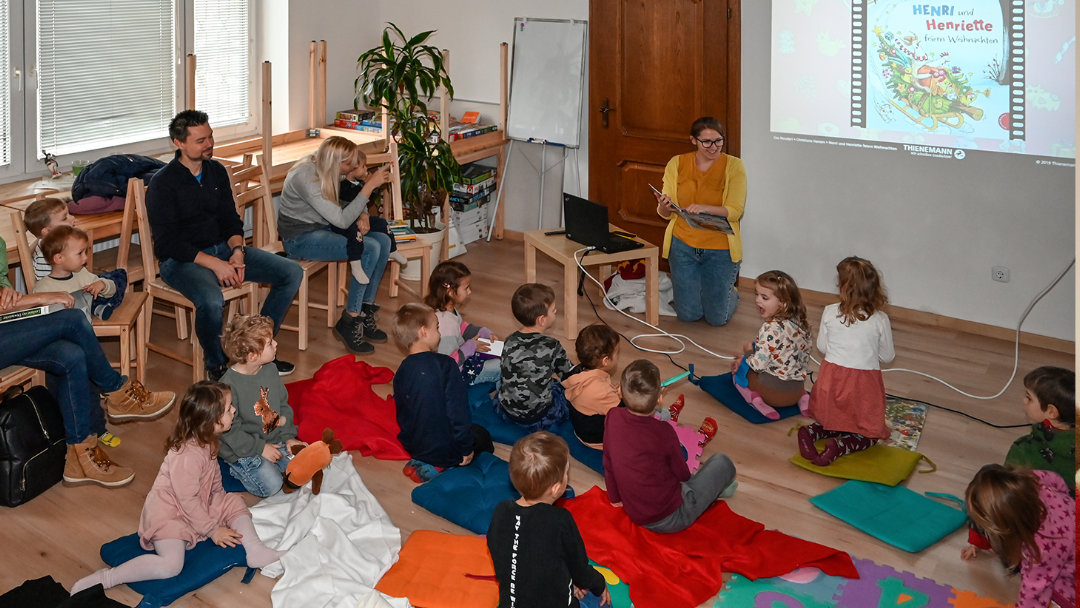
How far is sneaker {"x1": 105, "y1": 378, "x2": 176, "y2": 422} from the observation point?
163 inches

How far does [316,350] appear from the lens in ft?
16.4

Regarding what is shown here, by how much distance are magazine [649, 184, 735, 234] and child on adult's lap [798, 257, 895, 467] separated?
1375mm

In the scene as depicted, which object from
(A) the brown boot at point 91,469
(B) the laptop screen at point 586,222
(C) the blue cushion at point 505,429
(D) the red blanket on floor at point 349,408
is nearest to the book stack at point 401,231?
(B) the laptop screen at point 586,222

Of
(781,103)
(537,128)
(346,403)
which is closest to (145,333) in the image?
(346,403)

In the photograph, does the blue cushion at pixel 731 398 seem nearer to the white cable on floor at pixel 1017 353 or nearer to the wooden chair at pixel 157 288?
the white cable on floor at pixel 1017 353

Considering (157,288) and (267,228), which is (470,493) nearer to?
(157,288)

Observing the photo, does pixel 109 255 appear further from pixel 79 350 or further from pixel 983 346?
pixel 983 346

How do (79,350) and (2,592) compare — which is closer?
(2,592)

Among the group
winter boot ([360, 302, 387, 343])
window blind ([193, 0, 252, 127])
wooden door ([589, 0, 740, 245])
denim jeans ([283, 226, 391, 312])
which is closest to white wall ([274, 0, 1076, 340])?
wooden door ([589, 0, 740, 245])

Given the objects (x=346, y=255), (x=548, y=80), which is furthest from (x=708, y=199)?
(x=346, y=255)

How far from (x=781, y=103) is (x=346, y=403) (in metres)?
2.89

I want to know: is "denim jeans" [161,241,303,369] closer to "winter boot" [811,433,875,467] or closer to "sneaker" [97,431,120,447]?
"sneaker" [97,431,120,447]

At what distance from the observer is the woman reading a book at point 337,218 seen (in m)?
4.95

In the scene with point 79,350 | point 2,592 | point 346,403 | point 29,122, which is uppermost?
point 29,122
